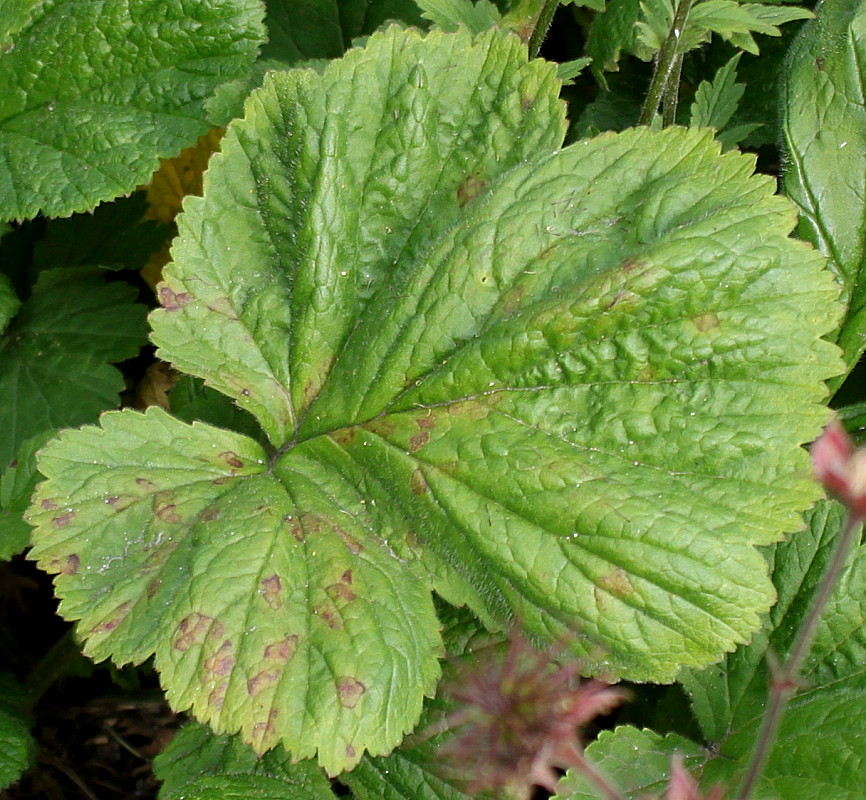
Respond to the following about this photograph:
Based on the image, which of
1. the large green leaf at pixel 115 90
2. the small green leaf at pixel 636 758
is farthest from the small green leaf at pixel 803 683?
the large green leaf at pixel 115 90

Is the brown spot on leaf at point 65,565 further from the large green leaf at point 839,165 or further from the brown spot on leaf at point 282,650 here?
the large green leaf at point 839,165

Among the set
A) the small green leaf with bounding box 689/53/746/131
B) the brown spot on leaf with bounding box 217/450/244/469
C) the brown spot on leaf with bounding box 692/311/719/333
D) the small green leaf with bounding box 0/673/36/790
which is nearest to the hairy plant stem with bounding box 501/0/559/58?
the small green leaf with bounding box 689/53/746/131

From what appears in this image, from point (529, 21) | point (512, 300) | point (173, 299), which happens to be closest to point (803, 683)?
point (512, 300)

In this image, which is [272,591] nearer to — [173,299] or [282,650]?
[282,650]

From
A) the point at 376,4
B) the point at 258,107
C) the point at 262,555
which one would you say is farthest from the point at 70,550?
the point at 376,4

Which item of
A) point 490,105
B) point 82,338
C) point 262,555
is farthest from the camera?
point 82,338

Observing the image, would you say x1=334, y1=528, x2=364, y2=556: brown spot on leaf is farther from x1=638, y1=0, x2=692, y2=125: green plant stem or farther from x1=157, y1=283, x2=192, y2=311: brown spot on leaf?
x1=638, y1=0, x2=692, y2=125: green plant stem

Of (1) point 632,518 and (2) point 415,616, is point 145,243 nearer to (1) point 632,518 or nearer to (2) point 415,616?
(2) point 415,616

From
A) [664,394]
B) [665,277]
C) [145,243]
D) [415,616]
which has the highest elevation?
[665,277]
